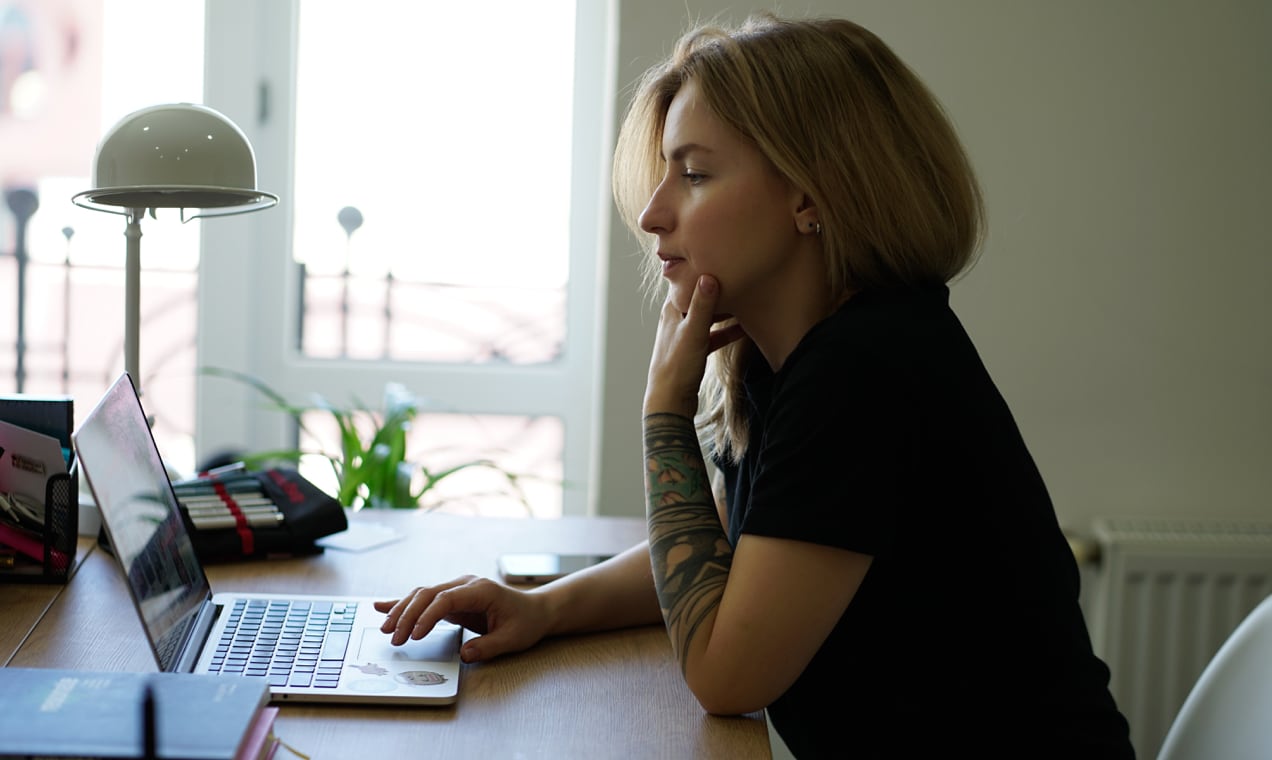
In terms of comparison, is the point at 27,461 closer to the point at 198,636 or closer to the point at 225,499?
the point at 225,499

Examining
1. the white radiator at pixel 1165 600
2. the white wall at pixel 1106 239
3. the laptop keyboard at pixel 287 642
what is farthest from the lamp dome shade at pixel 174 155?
the white radiator at pixel 1165 600

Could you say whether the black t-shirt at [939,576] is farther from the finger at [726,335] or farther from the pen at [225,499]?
the pen at [225,499]

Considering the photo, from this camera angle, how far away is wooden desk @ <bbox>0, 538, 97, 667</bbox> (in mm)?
1041

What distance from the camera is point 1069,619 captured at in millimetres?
1004

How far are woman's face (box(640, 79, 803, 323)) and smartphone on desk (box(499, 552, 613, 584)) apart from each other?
374 mm

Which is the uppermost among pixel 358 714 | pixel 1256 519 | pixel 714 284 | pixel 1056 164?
pixel 1056 164

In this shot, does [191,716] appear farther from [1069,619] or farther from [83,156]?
[83,156]

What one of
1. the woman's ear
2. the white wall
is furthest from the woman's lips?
the white wall

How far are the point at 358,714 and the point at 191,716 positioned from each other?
0.21 meters

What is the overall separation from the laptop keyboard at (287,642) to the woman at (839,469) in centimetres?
6

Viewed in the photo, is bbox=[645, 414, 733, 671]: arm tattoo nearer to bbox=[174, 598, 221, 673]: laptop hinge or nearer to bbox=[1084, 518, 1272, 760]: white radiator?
bbox=[174, 598, 221, 673]: laptop hinge

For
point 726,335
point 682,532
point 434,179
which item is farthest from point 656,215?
point 434,179

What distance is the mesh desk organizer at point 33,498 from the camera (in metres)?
1.20

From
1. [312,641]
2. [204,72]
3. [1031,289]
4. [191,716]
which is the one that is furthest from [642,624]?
[204,72]
